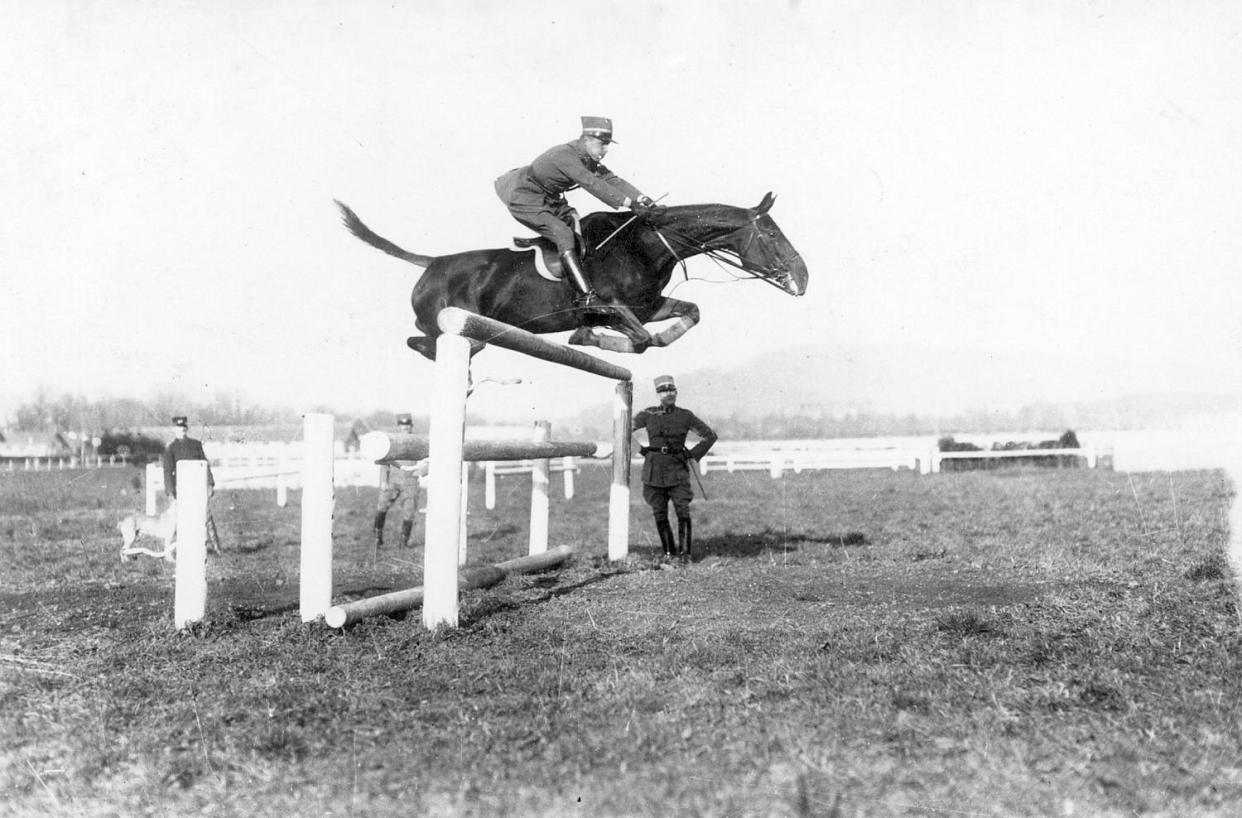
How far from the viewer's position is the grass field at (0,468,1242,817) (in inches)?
123

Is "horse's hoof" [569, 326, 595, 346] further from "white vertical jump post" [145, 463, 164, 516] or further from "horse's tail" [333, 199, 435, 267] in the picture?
"white vertical jump post" [145, 463, 164, 516]

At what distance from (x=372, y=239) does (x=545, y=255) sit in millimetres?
1249

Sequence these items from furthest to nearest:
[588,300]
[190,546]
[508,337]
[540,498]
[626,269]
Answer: [540,498] < [626,269] < [588,300] < [508,337] < [190,546]

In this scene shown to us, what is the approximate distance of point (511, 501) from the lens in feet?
68.7

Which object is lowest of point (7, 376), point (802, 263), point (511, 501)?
point (511, 501)

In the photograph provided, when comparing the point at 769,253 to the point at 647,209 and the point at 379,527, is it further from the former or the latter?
the point at 379,527

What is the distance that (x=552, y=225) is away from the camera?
20.9 feet

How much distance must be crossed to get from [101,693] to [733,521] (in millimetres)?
11654

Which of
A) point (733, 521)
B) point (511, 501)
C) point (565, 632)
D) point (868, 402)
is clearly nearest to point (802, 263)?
point (565, 632)

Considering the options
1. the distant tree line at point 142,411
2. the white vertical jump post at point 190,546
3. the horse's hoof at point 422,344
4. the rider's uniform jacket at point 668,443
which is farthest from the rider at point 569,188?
the rider's uniform jacket at point 668,443

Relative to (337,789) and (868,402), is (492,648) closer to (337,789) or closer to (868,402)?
(337,789)

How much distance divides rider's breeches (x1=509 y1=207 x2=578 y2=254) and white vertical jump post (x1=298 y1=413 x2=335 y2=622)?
5.92ft

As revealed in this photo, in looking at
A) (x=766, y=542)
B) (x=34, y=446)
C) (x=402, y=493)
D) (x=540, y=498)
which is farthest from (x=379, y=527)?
(x=34, y=446)

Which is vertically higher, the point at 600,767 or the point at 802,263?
the point at 802,263
